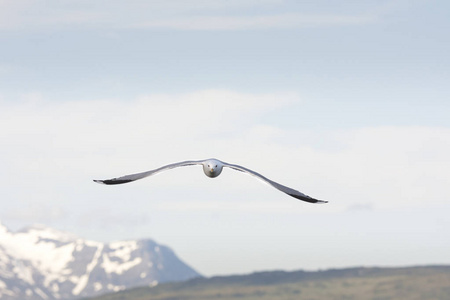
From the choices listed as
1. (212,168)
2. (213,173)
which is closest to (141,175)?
(212,168)

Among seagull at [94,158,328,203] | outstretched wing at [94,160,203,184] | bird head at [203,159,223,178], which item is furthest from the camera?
outstretched wing at [94,160,203,184]

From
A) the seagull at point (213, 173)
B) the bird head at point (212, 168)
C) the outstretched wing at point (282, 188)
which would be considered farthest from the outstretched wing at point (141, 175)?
the outstretched wing at point (282, 188)

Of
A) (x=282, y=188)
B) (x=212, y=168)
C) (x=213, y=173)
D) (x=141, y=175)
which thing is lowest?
(x=282, y=188)

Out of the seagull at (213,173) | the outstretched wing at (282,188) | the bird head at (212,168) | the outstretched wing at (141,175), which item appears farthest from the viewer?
the outstretched wing at (141,175)

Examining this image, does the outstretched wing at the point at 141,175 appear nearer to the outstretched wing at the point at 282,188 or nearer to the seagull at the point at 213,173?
the seagull at the point at 213,173

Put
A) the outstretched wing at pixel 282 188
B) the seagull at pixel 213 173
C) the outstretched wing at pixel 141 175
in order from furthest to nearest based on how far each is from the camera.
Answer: the outstretched wing at pixel 141 175 → the outstretched wing at pixel 282 188 → the seagull at pixel 213 173

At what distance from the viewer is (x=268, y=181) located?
70188 mm

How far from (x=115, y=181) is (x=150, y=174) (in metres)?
4.76

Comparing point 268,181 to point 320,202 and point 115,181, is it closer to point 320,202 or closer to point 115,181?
point 320,202

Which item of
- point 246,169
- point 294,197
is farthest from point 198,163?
point 294,197

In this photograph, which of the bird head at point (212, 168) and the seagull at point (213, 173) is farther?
the seagull at point (213, 173)

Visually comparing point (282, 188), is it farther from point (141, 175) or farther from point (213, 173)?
point (141, 175)

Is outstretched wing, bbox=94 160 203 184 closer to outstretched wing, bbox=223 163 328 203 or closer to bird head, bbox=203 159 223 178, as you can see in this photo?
bird head, bbox=203 159 223 178

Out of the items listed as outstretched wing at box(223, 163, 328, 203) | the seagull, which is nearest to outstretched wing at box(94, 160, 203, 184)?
the seagull
